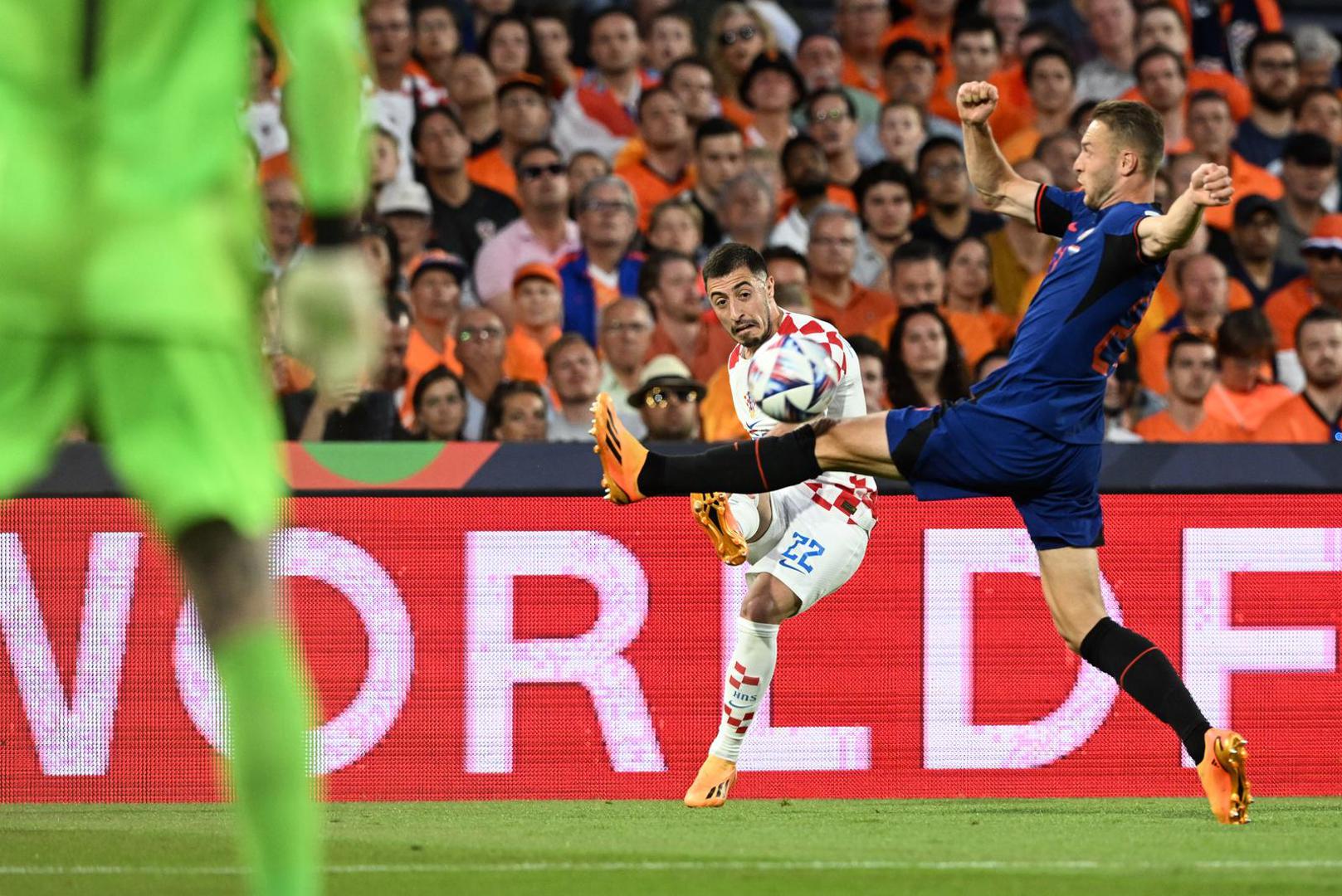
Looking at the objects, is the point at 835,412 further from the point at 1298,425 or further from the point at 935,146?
the point at 935,146

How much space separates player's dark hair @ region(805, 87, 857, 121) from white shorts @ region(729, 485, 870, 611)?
427cm

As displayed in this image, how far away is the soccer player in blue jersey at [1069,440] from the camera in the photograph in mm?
6105

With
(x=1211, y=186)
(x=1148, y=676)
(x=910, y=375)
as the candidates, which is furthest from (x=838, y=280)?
(x=1211, y=186)

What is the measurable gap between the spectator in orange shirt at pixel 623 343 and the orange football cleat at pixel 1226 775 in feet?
12.8

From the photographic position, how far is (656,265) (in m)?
9.73

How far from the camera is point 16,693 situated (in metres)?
7.36

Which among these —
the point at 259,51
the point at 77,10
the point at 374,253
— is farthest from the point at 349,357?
the point at 259,51

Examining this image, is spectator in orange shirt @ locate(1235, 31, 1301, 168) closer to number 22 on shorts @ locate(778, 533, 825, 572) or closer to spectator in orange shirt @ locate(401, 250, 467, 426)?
spectator in orange shirt @ locate(401, 250, 467, 426)

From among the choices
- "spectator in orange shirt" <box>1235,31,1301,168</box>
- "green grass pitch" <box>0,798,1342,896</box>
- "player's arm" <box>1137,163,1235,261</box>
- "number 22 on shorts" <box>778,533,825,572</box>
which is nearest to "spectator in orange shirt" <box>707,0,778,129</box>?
"spectator in orange shirt" <box>1235,31,1301,168</box>

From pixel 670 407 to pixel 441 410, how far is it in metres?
1.00

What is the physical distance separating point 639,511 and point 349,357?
4.50 metres

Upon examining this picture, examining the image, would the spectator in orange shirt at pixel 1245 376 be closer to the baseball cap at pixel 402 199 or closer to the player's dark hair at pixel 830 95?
the player's dark hair at pixel 830 95

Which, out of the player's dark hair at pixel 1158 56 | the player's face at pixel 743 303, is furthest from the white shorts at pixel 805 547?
the player's dark hair at pixel 1158 56

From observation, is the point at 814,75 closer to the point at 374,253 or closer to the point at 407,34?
the point at 407,34
